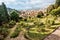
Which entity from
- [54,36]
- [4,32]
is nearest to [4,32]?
[4,32]

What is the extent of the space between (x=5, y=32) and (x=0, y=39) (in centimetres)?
152

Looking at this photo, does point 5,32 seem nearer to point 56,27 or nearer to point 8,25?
point 8,25

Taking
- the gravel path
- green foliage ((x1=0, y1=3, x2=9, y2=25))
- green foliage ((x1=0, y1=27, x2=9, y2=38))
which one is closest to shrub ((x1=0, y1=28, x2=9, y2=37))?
green foliage ((x1=0, y1=27, x2=9, y2=38))

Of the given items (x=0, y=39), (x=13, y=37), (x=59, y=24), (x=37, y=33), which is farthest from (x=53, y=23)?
(x=0, y=39)

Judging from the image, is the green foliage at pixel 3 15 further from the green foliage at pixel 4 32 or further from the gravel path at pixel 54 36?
the gravel path at pixel 54 36

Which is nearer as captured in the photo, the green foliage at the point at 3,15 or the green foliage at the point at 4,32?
the green foliage at the point at 4,32

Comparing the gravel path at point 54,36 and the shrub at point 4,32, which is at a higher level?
the gravel path at point 54,36

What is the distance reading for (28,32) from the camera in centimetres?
2136

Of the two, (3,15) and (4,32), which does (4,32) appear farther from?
(3,15)

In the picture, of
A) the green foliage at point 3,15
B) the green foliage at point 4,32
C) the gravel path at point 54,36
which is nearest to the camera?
the gravel path at point 54,36

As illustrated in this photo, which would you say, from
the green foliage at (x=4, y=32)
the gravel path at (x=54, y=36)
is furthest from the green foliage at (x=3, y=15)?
the gravel path at (x=54, y=36)

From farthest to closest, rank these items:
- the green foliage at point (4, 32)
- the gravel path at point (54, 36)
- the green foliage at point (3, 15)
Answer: the green foliage at point (3, 15) < the green foliage at point (4, 32) < the gravel path at point (54, 36)

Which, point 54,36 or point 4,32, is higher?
point 54,36

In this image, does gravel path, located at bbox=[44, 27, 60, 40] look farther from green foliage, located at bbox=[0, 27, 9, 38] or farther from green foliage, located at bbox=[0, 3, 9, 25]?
green foliage, located at bbox=[0, 3, 9, 25]
